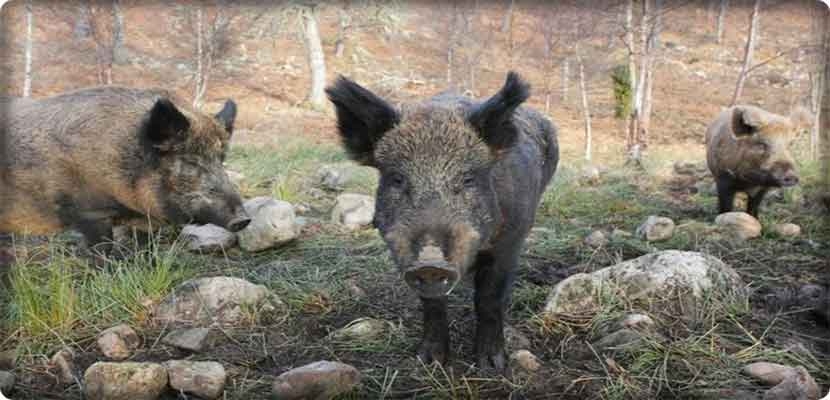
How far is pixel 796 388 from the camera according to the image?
7.24 ft

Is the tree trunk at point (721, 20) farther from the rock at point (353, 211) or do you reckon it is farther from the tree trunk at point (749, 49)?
the rock at point (353, 211)

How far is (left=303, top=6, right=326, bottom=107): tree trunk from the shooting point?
4174mm

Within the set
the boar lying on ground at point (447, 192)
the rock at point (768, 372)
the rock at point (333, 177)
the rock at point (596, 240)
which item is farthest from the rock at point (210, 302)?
the rock at point (333, 177)

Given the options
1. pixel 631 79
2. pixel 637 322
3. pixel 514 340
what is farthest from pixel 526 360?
pixel 631 79

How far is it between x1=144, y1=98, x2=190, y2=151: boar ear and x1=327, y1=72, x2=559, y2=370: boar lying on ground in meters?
1.45

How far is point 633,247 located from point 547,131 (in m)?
0.98

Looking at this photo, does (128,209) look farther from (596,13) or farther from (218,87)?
(596,13)

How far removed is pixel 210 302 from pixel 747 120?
479cm

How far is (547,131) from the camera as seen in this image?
407cm

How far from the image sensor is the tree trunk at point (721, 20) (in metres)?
3.03

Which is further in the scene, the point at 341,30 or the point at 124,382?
the point at 341,30

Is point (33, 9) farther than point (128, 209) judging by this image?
No

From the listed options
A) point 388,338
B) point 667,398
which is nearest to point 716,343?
point 667,398

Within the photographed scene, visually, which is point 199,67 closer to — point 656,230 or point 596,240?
point 596,240
